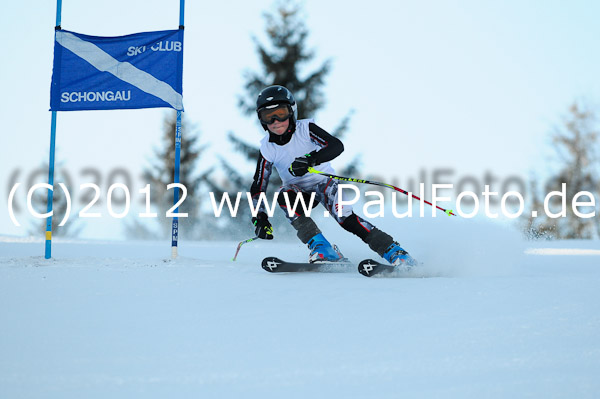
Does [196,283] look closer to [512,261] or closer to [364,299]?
[364,299]

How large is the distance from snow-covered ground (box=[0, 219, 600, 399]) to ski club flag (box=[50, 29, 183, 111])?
8.85ft

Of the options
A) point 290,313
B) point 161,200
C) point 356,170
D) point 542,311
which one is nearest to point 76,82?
point 290,313

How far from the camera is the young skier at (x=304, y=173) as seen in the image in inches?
196

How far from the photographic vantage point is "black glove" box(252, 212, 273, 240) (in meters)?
5.16

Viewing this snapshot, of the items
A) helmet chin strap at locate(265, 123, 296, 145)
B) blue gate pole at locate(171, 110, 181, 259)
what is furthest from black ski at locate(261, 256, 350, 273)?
blue gate pole at locate(171, 110, 181, 259)

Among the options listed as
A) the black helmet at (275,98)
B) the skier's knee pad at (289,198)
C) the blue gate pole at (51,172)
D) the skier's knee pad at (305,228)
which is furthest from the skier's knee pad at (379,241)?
the blue gate pole at (51,172)

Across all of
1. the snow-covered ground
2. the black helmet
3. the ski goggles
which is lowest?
the snow-covered ground

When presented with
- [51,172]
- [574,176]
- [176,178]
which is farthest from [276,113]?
[574,176]

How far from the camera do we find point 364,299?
3.56 meters

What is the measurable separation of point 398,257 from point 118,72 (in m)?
4.16

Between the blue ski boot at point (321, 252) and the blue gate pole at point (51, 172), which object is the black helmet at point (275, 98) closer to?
the blue ski boot at point (321, 252)

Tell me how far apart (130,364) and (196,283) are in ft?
6.07

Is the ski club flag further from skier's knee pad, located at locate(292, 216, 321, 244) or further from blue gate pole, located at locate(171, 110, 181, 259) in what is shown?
skier's knee pad, located at locate(292, 216, 321, 244)

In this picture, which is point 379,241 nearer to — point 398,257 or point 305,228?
point 398,257
